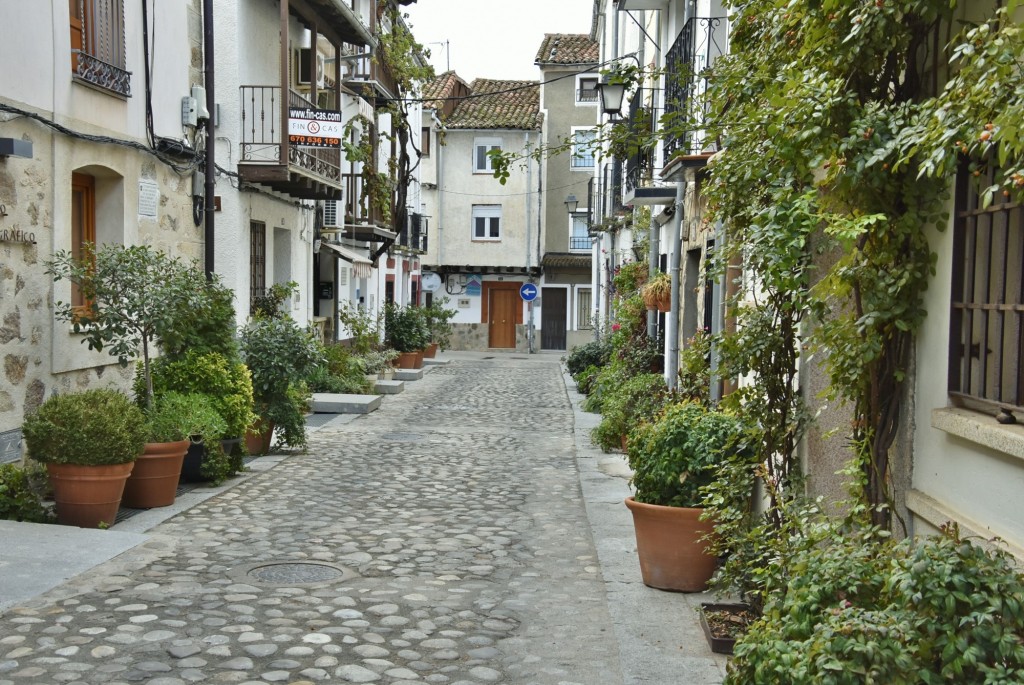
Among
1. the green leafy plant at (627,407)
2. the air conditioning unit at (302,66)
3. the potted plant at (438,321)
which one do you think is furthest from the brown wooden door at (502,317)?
the green leafy plant at (627,407)

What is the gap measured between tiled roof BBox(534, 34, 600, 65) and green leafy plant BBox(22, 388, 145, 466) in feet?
113

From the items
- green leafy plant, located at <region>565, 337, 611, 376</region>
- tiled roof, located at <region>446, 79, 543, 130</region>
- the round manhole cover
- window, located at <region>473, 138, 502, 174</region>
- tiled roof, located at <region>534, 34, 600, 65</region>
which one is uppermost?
tiled roof, located at <region>534, 34, 600, 65</region>

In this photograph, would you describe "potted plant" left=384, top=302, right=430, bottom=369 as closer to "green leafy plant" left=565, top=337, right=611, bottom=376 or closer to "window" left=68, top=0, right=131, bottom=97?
"green leafy plant" left=565, top=337, right=611, bottom=376

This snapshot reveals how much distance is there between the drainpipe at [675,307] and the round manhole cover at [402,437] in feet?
11.4

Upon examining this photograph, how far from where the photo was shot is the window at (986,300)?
3.75m

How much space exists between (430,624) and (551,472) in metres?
5.68

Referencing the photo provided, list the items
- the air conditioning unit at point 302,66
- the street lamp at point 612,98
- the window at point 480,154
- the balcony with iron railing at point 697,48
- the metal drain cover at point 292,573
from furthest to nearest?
the window at point 480,154
the air conditioning unit at point 302,66
the street lamp at point 612,98
the balcony with iron railing at point 697,48
the metal drain cover at point 292,573

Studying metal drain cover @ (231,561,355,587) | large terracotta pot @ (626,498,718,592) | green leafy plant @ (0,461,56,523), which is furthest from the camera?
green leafy plant @ (0,461,56,523)

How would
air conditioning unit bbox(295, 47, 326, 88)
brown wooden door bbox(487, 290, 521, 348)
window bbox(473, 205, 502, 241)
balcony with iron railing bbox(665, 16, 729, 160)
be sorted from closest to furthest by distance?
balcony with iron railing bbox(665, 16, 729, 160) → air conditioning unit bbox(295, 47, 326, 88) → window bbox(473, 205, 502, 241) → brown wooden door bbox(487, 290, 521, 348)

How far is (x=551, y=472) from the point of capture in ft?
38.2

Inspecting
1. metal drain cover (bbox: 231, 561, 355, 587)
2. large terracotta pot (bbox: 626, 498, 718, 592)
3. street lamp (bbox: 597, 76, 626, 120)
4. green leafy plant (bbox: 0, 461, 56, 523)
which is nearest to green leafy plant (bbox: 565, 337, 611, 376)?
street lamp (bbox: 597, 76, 626, 120)

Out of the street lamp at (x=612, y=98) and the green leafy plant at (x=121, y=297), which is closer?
the green leafy plant at (x=121, y=297)

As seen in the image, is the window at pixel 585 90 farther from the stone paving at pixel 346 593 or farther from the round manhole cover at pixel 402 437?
the stone paving at pixel 346 593

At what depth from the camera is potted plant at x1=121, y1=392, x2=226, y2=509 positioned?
8.93 meters
